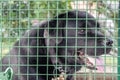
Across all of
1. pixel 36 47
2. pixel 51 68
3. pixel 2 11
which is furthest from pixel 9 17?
pixel 51 68

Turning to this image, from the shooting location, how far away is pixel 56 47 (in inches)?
129

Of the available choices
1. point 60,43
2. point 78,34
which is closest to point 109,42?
point 78,34

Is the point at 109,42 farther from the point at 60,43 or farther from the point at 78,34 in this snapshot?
the point at 60,43

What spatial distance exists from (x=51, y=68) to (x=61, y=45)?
0.27m

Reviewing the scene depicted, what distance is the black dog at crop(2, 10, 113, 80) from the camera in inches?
128

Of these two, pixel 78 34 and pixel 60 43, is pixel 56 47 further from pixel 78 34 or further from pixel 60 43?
pixel 78 34

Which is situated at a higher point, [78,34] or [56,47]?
[78,34]

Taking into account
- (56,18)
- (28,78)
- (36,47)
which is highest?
(56,18)

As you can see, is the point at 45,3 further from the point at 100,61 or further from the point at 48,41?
the point at 100,61

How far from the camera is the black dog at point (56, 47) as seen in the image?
3.25 metres

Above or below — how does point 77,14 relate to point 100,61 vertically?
above

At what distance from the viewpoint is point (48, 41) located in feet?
10.9

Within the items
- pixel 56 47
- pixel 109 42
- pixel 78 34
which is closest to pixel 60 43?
pixel 56 47

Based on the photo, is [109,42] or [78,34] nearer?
[109,42]
